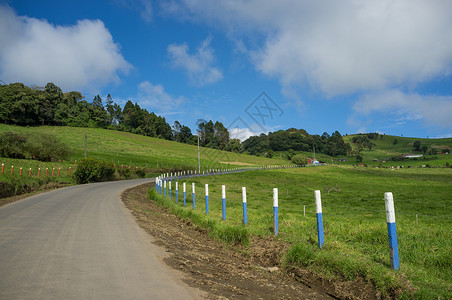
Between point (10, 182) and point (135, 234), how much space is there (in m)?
18.3

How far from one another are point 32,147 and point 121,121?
342 ft

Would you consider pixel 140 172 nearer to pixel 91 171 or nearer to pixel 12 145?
pixel 91 171

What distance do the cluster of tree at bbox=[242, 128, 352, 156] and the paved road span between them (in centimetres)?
13160

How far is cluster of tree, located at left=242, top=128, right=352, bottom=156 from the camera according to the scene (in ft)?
484

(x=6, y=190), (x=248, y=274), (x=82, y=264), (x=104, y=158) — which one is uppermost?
(x=104, y=158)

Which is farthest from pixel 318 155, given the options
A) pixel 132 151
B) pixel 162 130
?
pixel 132 151

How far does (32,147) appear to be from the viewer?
36750 mm

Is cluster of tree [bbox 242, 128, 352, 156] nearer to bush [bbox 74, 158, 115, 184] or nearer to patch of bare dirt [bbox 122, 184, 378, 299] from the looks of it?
bush [bbox 74, 158, 115, 184]

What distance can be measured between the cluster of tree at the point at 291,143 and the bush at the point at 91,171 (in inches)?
4134

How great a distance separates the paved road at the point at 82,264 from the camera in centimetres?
390

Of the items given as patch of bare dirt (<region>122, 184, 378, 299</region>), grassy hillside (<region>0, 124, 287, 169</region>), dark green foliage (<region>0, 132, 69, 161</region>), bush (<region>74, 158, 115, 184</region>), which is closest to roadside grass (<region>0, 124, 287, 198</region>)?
grassy hillside (<region>0, 124, 287, 169</region>)

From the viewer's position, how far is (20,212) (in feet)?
36.0

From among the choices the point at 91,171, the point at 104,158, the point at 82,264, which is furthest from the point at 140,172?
the point at 82,264

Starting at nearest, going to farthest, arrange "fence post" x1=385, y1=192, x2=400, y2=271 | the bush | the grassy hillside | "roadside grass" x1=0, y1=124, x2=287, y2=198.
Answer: "fence post" x1=385, y1=192, x2=400, y2=271
"roadside grass" x1=0, y1=124, x2=287, y2=198
the bush
the grassy hillside
